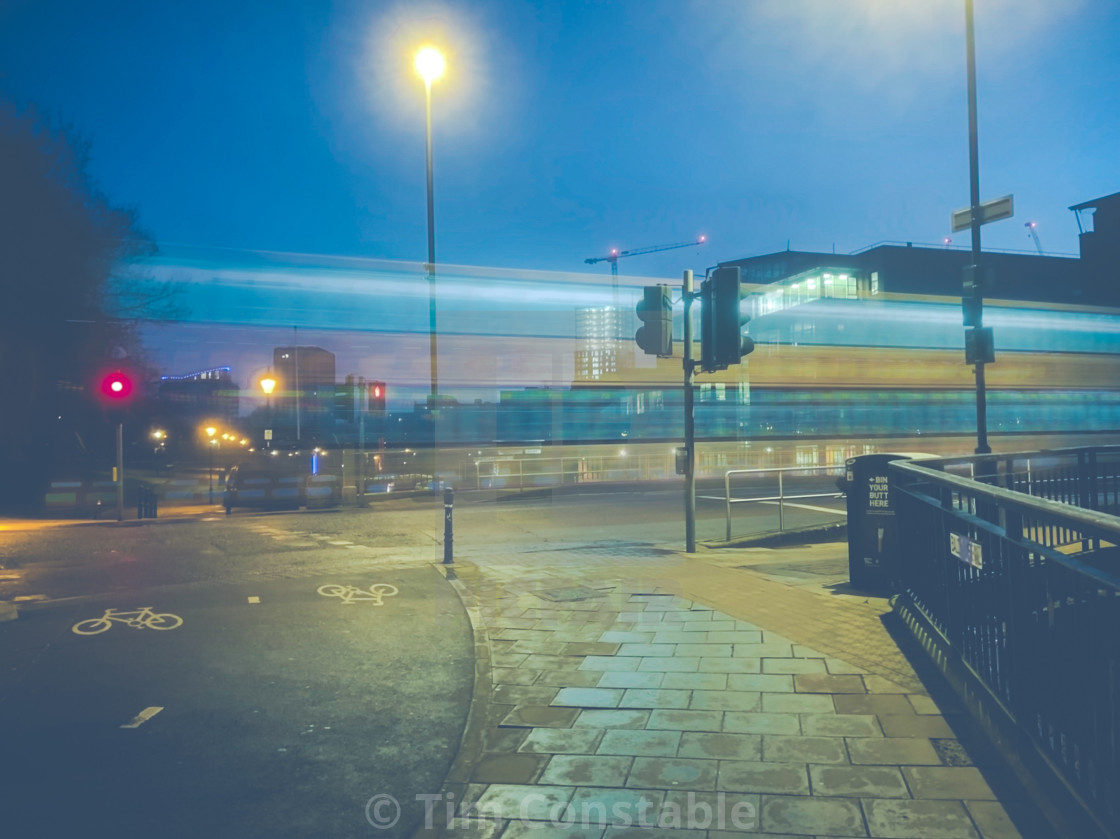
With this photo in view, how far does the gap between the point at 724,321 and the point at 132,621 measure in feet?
22.1

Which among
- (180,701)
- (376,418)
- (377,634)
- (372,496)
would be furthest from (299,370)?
(180,701)

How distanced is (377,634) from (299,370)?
977 cm

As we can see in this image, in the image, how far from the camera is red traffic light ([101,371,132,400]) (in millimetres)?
16234

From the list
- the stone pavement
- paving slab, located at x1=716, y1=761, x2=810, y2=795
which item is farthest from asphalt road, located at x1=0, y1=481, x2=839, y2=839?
paving slab, located at x1=716, y1=761, x2=810, y2=795

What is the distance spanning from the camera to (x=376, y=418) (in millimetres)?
16047

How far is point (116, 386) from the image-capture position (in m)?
16.3

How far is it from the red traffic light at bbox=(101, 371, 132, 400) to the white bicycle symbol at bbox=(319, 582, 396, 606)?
1058 centimetres

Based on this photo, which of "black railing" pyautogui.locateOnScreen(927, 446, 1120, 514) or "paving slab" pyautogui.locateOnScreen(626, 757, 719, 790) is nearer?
"paving slab" pyautogui.locateOnScreen(626, 757, 719, 790)

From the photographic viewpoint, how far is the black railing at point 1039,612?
2.54 meters

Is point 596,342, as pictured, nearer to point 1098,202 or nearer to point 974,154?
point 974,154

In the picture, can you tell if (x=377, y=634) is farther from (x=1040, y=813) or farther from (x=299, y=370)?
(x=299, y=370)

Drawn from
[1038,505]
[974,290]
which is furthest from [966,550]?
[974,290]

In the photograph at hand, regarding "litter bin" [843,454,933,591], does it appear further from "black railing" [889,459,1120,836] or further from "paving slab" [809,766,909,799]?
"paving slab" [809,766,909,799]

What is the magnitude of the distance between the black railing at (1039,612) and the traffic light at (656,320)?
4.67m
